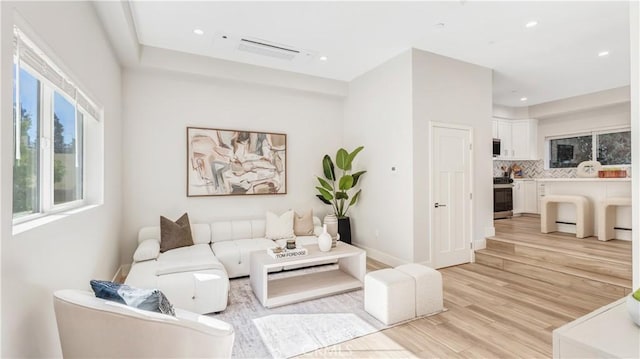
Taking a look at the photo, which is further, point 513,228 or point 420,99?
point 513,228

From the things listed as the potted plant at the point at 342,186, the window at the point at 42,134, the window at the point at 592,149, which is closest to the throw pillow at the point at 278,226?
the potted plant at the point at 342,186

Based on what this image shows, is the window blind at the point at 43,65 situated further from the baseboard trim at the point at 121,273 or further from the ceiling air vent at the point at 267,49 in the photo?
the baseboard trim at the point at 121,273

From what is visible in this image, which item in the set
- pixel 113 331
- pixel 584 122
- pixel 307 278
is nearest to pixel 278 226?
pixel 307 278

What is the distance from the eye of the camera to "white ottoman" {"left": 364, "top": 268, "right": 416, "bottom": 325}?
8.68ft

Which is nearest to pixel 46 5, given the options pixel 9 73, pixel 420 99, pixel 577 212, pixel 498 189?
pixel 9 73

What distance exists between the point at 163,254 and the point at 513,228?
604 cm

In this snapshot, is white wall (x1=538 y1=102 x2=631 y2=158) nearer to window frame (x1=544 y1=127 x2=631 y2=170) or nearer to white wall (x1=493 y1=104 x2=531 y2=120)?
window frame (x1=544 y1=127 x2=631 y2=170)

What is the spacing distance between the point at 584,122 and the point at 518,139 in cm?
127

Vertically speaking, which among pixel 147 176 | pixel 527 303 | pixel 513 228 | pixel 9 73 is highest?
pixel 9 73

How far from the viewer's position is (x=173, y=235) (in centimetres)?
378

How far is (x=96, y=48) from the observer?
8.67ft

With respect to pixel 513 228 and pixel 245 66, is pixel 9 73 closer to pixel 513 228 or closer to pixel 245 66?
pixel 245 66

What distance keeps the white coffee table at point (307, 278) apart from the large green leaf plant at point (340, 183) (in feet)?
4.24

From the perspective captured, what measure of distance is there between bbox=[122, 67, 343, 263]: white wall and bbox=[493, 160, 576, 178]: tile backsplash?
16.8 feet
